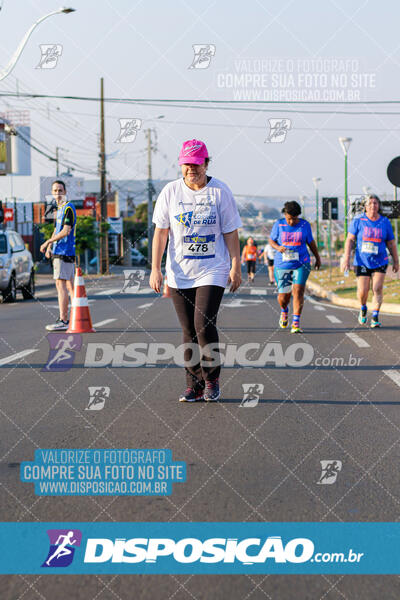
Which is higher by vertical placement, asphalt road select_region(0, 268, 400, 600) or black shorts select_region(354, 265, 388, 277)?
black shorts select_region(354, 265, 388, 277)

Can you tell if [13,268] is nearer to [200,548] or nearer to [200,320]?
[200,320]

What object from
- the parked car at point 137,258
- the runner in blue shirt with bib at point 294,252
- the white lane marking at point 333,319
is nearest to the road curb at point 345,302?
the white lane marking at point 333,319

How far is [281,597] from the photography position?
287 centimetres

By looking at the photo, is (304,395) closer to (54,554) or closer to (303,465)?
(303,465)

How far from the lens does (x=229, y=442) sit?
4.96 meters

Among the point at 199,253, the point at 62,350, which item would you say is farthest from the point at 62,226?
the point at 199,253

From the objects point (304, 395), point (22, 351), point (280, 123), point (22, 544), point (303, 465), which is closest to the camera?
point (22, 544)

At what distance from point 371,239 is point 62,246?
14.5 feet

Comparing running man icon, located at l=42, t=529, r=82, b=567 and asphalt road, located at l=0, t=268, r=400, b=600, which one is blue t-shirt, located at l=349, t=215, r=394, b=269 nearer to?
asphalt road, located at l=0, t=268, r=400, b=600

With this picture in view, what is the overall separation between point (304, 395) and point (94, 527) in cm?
333

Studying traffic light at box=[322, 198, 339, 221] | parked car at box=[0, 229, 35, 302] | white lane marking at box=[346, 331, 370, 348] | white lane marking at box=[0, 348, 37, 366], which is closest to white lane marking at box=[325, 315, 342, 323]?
white lane marking at box=[346, 331, 370, 348]

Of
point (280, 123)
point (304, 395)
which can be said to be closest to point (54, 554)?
point (304, 395)

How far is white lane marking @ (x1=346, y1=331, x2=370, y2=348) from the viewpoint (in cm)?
989

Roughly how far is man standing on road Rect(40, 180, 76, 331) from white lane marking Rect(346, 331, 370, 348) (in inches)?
152
